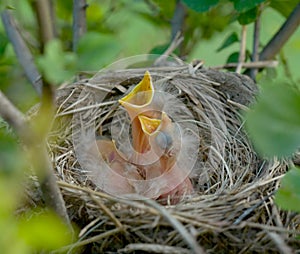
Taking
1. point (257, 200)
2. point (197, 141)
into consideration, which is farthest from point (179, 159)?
point (257, 200)

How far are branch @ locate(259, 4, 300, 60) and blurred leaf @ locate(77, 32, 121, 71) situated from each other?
2.87ft

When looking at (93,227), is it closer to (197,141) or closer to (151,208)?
(151,208)

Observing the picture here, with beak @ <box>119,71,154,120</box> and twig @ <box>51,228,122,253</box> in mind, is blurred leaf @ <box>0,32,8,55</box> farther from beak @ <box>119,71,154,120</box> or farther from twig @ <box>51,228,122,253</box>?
twig @ <box>51,228,122,253</box>

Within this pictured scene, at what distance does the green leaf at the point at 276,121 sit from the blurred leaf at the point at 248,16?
2.81 feet

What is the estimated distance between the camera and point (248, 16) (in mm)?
1598

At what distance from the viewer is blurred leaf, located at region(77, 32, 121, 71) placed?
771 millimetres

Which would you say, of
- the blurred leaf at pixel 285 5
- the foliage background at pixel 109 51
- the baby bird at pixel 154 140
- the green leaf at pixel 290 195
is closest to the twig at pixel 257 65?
the foliage background at pixel 109 51

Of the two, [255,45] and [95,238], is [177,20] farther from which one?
[95,238]

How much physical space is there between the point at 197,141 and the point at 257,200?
468 millimetres

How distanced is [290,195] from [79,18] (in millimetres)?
913

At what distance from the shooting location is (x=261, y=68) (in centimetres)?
172

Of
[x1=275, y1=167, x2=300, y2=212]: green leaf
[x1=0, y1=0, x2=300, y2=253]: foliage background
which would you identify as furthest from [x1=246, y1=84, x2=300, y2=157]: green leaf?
[x1=275, y1=167, x2=300, y2=212]: green leaf

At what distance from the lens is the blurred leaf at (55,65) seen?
728 mm

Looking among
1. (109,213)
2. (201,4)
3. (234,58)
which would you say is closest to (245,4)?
(201,4)
